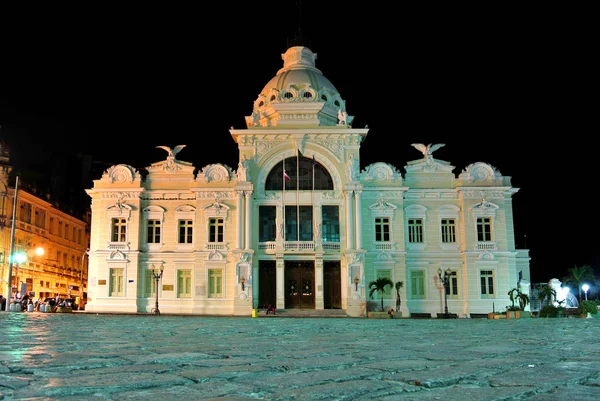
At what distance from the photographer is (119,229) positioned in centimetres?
4388

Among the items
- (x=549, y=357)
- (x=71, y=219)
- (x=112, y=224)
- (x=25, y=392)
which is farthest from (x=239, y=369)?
(x=71, y=219)

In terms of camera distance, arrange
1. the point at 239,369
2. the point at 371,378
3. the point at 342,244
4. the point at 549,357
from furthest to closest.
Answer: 1. the point at 342,244
2. the point at 549,357
3. the point at 239,369
4. the point at 371,378

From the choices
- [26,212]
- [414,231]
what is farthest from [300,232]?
[26,212]

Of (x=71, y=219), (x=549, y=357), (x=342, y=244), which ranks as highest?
(x=71, y=219)

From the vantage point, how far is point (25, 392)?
421 cm

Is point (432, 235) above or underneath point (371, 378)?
above

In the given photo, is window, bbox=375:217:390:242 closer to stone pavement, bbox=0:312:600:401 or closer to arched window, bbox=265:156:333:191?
arched window, bbox=265:156:333:191

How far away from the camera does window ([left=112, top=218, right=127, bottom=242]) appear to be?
4378 centimetres

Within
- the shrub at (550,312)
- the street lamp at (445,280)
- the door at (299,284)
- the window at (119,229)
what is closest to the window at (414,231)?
the street lamp at (445,280)

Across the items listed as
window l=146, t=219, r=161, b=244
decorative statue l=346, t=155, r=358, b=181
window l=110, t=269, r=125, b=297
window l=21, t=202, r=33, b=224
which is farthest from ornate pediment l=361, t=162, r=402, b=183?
window l=21, t=202, r=33, b=224

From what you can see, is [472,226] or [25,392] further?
[472,226]

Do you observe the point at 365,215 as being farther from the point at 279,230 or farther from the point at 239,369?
the point at 239,369

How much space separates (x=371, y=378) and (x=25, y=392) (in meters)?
2.45

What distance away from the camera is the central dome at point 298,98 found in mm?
45812
